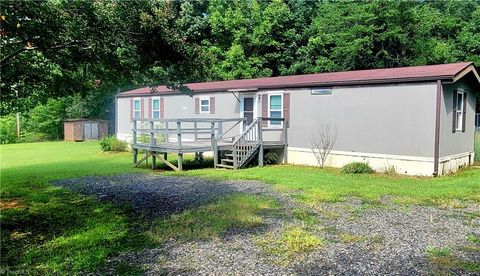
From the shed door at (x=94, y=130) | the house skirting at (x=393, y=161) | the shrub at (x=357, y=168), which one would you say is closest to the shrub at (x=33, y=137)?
the shed door at (x=94, y=130)

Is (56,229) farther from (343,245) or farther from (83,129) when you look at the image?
(83,129)

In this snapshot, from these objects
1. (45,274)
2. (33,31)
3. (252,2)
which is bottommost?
(45,274)

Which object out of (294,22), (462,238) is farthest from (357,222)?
(294,22)

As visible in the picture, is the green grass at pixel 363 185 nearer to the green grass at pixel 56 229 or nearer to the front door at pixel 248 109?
the front door at pixel 248 109

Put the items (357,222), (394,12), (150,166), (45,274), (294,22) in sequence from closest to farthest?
(45,274), (357,222), (150,166), (394,12), (294,22)

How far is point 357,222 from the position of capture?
611 cm

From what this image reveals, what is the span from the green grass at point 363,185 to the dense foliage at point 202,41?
335cm

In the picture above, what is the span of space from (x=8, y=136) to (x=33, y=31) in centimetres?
2477

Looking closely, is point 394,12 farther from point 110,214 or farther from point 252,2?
point 110,214

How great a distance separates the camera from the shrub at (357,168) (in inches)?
457

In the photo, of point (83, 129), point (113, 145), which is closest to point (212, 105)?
point (113, 145)

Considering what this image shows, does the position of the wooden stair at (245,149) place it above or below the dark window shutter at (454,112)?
below

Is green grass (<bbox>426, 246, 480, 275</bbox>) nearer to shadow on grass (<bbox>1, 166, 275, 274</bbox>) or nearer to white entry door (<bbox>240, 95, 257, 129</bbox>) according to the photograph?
shadow on grass (<bbox>1, 166, 275, 274</bbox>)

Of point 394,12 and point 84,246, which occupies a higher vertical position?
point 394,12
